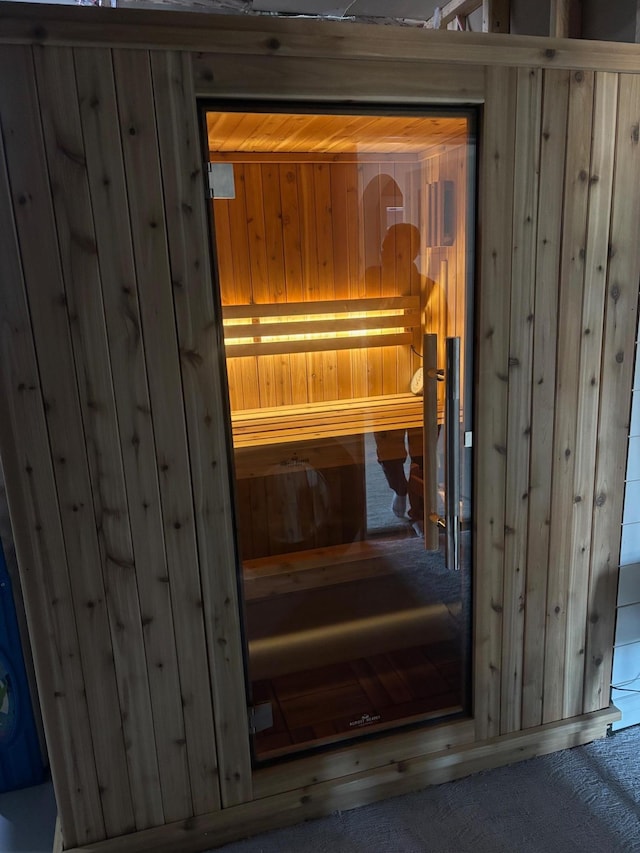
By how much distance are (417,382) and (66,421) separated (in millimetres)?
1009

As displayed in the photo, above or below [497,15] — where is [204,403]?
below

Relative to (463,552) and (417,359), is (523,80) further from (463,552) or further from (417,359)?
(463,552)

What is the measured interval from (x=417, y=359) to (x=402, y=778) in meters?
1.23

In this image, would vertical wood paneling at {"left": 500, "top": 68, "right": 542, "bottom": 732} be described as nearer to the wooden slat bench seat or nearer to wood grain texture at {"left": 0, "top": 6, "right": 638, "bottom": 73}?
wood grain texture at {"left": 0, "top": 6, "right": 638, "bottom": 73}

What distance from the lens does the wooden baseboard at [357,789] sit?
1.73m

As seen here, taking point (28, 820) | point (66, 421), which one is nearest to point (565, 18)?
point (66, 421)

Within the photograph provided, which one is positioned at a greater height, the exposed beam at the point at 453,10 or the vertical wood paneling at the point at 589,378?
the exposed beam at the point at 453,10

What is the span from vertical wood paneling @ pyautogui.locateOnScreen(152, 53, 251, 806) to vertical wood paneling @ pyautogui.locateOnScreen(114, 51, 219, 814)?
0.02 metres

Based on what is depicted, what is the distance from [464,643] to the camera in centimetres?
196

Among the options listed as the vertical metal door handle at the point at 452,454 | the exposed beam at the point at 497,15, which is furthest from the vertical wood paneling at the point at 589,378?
the exposed beam at the point at 497,15

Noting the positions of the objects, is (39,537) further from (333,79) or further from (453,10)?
(453,10)

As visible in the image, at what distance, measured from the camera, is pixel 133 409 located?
1476mm

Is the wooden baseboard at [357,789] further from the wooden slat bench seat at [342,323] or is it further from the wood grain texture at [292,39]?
the wood grain texture at [292,39]

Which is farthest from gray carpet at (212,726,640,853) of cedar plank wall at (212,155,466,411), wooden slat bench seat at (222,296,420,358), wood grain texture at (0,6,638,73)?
wood grain texture at (0,6,638,73)
